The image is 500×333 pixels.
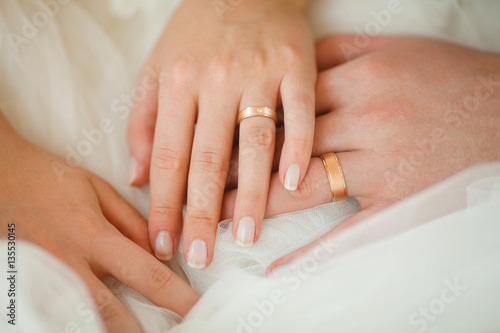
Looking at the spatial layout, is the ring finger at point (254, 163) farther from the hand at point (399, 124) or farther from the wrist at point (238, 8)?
the wrist at point (238, 8)

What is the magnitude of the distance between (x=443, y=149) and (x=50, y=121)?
2.80 ft

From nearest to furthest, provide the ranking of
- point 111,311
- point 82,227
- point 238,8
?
point 111,311
point 82,227
point 238,8

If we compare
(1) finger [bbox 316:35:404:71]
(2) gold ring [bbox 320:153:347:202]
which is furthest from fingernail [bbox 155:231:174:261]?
(1) finger [bbox 316:35:404:71]

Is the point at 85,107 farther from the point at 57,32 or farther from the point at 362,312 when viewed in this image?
the point at 362,312

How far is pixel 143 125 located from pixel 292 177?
386 mm

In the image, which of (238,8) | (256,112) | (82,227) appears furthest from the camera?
(238,8)

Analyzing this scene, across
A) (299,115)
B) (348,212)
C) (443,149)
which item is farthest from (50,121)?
(443,149)

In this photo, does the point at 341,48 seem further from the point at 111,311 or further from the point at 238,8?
the point at 111,311

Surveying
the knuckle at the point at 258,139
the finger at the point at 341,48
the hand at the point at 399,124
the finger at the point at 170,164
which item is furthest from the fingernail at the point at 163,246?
the finger at the point at 341,48

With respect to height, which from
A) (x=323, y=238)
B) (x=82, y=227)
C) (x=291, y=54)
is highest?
(x=291, y=54)

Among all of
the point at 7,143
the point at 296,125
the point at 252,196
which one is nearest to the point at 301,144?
the point at 296,125

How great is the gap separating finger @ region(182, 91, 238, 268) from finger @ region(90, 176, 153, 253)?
12 centimetres

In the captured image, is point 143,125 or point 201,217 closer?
point 201,217

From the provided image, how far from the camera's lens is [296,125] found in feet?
2.74
